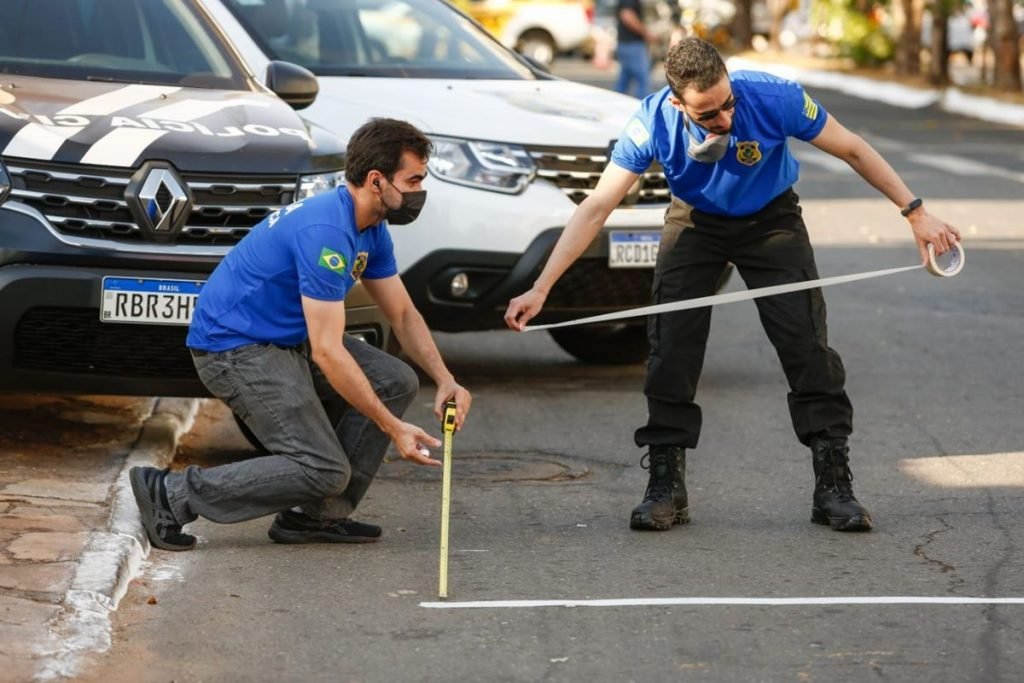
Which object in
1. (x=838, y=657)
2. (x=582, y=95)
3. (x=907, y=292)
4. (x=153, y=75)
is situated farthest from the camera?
(x=907, y=292)

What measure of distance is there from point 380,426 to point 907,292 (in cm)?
726

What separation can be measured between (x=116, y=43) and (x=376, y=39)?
2.01 m

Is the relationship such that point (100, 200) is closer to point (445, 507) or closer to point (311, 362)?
point (311, 362)

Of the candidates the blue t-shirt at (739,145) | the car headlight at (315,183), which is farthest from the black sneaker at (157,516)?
the blue t-shirt at (739,145)

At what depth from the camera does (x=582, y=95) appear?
971 cm

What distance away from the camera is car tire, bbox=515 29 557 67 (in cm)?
4869

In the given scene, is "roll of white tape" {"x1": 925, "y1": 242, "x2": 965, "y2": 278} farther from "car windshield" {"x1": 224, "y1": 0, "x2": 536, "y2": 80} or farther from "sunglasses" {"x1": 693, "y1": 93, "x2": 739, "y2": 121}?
"car windshield" {"x1": 224, "y1": 0, "x2": 536, "y2": 80}

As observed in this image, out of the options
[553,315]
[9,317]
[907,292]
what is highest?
[9,317]

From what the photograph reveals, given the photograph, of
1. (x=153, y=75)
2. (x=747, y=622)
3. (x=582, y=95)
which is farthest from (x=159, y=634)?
(x=582, y=95)

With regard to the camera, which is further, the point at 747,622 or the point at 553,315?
the point at 553,315

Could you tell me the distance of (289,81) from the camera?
26.7 ft

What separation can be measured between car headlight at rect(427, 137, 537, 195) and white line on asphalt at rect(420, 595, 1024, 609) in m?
3.37

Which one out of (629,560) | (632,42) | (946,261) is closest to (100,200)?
(629,560)

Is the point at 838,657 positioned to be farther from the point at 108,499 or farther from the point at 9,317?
the point at 9,317
